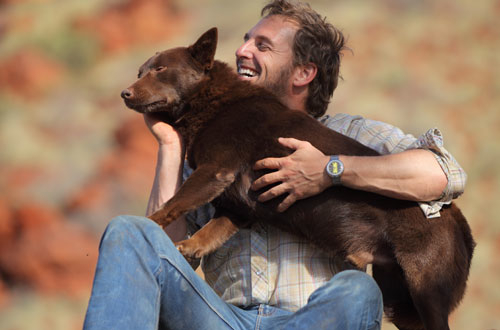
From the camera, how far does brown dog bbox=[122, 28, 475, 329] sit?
181 centimetres

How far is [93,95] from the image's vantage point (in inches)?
208

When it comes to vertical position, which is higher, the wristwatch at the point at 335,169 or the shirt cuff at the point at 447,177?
the wristwatch at the point at 335,169

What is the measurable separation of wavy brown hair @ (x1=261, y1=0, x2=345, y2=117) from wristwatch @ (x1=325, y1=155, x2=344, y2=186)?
0.64 meters

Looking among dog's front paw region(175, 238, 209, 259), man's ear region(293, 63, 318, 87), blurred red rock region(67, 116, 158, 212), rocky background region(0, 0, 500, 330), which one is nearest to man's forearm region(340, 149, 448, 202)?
dog's front paw region(175, 238, 209, 259)

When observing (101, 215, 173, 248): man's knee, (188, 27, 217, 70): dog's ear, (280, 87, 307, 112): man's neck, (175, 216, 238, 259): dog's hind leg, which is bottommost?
(175, 216, 238, 259): dog's hind leg

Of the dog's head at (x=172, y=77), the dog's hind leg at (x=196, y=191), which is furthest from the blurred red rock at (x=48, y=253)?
the dog's hind leg at (x=196, y=191)

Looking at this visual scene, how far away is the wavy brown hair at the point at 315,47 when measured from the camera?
2.48 m

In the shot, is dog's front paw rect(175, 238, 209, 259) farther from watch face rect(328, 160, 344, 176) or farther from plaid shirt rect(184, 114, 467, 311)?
watch face rect(328, 160, 344, 176)

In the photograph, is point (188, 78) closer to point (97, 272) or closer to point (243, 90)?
point (243, 90)

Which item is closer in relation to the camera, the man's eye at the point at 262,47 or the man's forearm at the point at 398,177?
the man's forearm at the point at 398,177

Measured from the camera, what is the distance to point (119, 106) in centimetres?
534

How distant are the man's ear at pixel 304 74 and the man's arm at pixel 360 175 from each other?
0.55m

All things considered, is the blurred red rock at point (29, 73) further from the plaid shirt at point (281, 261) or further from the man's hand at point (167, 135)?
the plaid shirt at point (281, 261)

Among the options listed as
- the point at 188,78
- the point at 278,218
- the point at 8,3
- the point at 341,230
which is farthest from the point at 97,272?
the point at 8,3
